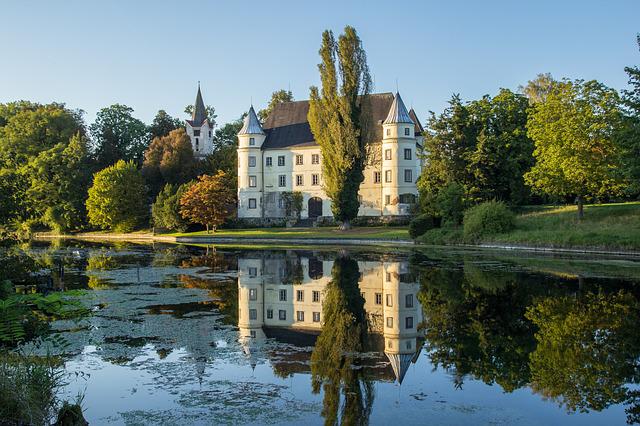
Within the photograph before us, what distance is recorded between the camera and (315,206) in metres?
69.4

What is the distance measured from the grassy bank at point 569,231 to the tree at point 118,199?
37.4m

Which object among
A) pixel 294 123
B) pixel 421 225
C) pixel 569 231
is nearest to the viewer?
pixel 569 231

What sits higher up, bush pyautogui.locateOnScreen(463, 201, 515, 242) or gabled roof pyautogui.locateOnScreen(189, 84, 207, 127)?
gabled roof pyautogui.locateOnScreen(189, 84, 207, 127)

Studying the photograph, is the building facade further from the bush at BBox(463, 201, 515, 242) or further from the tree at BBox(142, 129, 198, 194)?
the bush at BBox(463, 201, 515, 242)

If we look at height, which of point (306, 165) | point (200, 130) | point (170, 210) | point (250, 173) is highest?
point (200, 130)

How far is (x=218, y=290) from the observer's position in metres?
20.5

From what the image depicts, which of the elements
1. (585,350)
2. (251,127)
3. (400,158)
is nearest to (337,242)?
(400,158)

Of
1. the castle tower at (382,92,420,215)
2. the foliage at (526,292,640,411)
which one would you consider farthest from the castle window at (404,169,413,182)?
the foliage at (526,292,640,411)

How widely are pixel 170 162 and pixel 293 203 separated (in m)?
16.0

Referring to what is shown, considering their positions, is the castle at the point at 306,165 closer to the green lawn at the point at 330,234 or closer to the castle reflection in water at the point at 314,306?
the green lawn at the point at 330,234

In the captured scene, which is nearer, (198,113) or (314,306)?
(314,306)

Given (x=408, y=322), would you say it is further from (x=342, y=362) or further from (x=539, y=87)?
(x=539, y=87)

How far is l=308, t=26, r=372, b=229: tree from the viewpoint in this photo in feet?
177

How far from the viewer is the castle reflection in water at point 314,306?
12.7 metres
